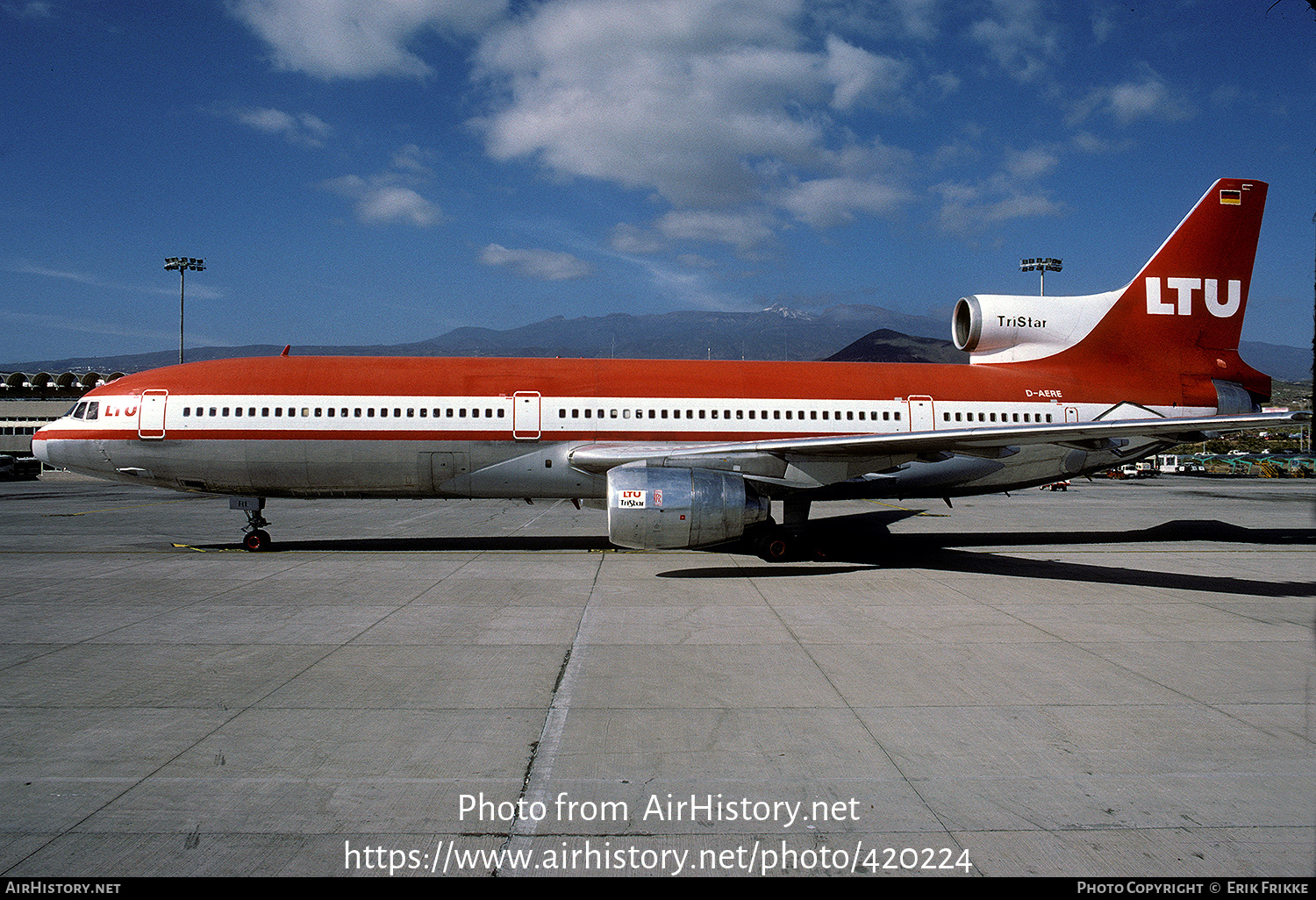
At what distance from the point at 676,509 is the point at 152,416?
11.0 metres

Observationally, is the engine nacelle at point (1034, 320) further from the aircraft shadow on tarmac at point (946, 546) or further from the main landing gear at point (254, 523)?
the main landing gear at point (254, 523)

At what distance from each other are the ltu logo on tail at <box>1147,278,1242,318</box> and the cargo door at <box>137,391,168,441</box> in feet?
71.3

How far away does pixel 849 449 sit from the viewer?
45.4 feet

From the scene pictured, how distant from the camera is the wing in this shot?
12805 millimetres

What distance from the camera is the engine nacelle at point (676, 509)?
12.5m

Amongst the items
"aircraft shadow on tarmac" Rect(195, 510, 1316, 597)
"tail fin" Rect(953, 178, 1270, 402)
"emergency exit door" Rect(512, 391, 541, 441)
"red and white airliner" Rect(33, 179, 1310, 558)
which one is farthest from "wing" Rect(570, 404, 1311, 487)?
"tail fin" Rect(953, 178, 1270, 402)

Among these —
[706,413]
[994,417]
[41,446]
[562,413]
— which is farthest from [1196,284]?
[41,446]

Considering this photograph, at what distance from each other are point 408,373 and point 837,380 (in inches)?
365

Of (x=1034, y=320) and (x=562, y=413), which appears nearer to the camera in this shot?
(x=562, y=413)

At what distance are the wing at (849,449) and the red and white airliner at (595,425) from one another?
0.05 m

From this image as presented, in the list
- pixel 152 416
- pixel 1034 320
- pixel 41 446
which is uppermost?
pixel 1034 320

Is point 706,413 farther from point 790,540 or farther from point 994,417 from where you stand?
point 994,417

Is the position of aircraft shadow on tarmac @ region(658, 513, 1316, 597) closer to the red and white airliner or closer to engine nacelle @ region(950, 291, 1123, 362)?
the red and white airliner
